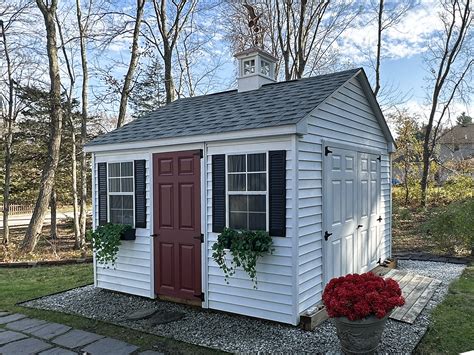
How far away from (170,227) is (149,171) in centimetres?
92

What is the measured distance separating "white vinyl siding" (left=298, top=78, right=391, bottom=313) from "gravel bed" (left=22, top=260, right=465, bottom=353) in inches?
17.4

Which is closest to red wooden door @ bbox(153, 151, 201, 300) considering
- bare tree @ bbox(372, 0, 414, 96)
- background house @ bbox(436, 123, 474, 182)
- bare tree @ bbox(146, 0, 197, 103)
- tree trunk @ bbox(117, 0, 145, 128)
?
tree trunk @ bbox(117, 0, 145, 128)

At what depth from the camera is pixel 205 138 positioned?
15.7ft

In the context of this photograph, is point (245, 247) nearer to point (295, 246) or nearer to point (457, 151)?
point (295, 246)

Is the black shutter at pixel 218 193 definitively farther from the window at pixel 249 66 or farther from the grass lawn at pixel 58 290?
the window at pixel 249 66

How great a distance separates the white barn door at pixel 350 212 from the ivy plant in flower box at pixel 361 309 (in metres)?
1.33

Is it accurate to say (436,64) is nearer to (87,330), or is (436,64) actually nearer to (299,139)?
(299,139)

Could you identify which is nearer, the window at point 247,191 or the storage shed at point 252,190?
the storage shed at point 252,190

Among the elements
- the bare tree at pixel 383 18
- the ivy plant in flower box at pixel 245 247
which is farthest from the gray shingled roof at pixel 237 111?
the bare tree at pixel 383 18

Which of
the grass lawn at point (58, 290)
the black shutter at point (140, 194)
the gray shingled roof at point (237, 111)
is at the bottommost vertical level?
the grass lawn at point (58, 290)

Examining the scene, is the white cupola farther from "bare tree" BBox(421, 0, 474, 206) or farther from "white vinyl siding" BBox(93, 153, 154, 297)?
"bare tree" BBox(421, 0, 474, 206)

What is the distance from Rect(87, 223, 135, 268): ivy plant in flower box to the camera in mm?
5531

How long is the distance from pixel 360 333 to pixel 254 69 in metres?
5.02

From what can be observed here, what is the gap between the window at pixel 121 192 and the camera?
5672 mm
